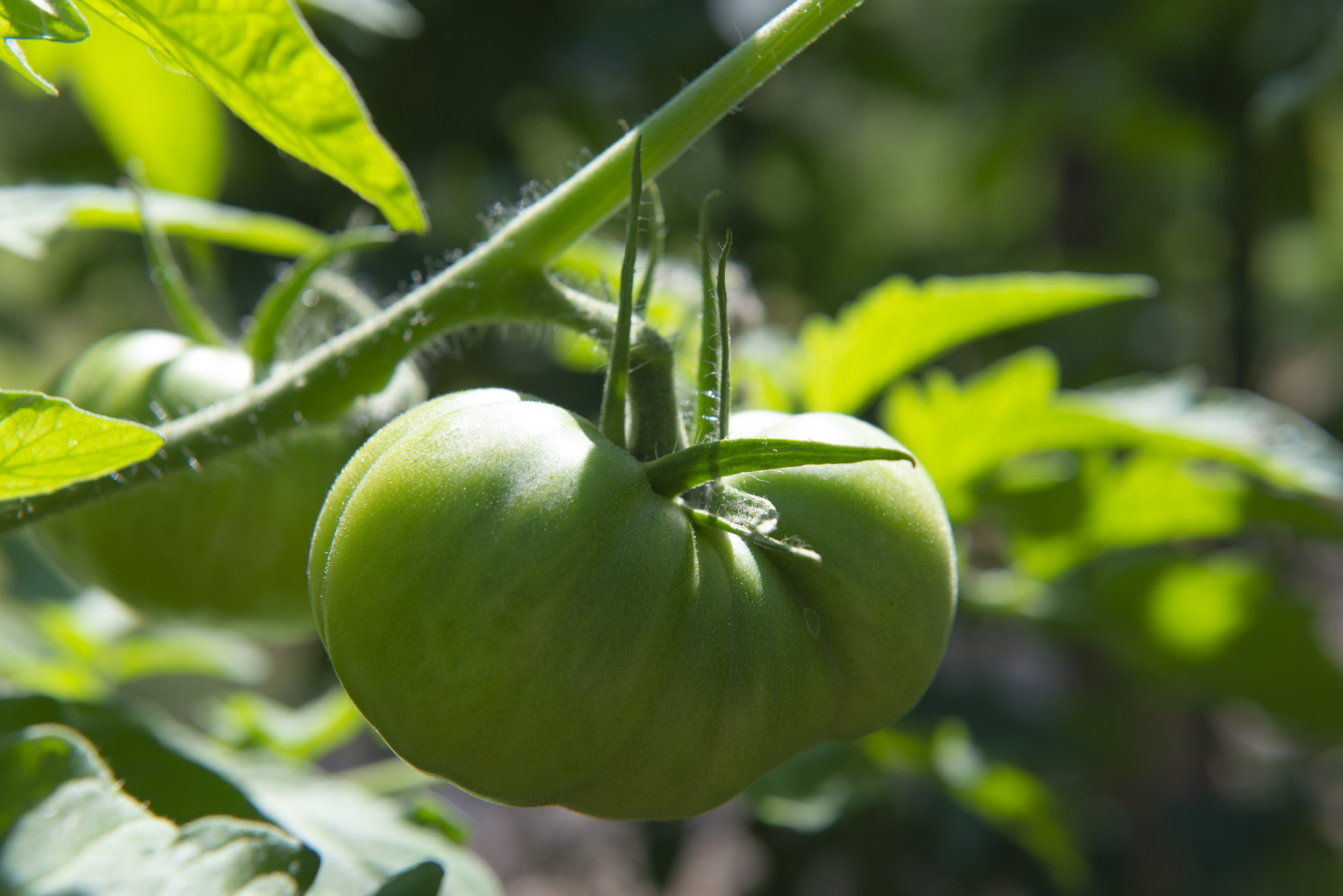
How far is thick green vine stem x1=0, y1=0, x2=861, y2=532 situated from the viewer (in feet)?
1.43

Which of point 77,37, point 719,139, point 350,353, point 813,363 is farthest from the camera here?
point 719,139

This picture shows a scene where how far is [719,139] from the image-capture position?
1832mm

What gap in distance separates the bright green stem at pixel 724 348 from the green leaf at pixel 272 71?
145 millimetres

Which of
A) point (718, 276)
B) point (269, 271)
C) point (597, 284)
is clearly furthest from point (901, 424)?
point (269, 271)

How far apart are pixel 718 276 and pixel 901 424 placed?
370 mm

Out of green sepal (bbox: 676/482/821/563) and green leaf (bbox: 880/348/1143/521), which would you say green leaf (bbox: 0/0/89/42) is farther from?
green leaf (bbox: 880/348/1143/521)

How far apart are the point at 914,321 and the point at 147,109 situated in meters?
0.56

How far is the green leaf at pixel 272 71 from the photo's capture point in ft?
1.29

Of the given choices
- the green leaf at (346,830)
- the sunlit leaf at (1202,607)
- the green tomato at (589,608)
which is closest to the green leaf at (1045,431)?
the sunlit leaf at (1202,607)

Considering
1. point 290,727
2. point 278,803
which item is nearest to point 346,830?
point 278,803

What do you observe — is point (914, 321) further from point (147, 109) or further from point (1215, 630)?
point (147, 109)

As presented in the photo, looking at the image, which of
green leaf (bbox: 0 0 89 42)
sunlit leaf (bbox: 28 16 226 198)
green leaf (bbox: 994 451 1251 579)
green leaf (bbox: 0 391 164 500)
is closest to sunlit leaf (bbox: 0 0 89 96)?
green leaf (bbox: 0 0 89 42)

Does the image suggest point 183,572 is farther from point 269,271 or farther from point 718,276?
point 269,271

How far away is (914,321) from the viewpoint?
67cm
